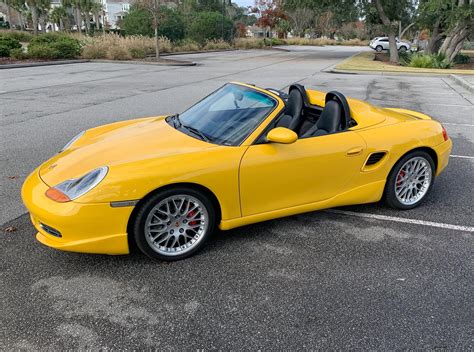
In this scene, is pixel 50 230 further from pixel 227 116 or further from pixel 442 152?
pixel 442 152

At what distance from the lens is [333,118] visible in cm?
371

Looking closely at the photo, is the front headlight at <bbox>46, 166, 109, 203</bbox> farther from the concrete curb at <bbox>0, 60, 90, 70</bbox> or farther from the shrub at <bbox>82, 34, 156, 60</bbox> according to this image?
the shrub at <bbox>82, 34, 156, 60</bbox>

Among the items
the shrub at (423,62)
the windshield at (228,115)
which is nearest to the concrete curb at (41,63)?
the windshield at (228,115)

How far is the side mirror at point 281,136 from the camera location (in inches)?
121

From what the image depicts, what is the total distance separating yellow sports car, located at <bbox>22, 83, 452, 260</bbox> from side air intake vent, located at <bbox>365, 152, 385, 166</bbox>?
0.6 inches

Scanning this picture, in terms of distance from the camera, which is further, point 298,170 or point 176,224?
point 298,170

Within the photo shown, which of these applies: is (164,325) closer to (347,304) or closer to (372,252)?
(347,304)

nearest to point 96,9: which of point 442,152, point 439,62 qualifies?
point 439,62

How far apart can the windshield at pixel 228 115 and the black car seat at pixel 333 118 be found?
51 cm

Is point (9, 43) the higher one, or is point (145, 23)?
point (145, 23)

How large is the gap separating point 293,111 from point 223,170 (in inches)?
47.6

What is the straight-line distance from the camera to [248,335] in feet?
7.74

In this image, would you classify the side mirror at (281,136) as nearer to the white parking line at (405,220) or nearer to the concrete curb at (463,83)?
the white parking line at (405,220)

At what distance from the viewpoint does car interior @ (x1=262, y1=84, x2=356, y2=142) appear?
3.65 meters
